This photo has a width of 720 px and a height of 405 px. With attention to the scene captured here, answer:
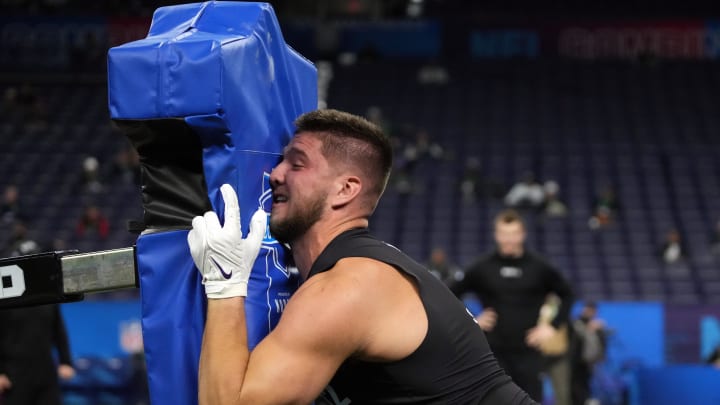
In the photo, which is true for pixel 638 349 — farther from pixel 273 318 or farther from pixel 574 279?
pixel 273 318

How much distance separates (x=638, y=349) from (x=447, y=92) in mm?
10689

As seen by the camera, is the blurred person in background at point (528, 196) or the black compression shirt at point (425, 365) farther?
the blurred person in background at point (528, 196)

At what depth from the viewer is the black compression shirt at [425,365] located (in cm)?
253

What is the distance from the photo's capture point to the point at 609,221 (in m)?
19.0

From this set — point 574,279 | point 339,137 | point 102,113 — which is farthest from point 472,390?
point 102,113

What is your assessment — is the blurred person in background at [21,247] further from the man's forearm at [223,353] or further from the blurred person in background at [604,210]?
the blurred person in background at [604,210]

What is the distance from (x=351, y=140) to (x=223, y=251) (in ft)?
1.66

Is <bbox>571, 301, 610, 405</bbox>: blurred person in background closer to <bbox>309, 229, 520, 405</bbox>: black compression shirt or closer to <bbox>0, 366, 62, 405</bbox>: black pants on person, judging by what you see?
<bbox>0, 366, 62, 405</bbox>: black pants on person

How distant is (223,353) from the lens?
242cm

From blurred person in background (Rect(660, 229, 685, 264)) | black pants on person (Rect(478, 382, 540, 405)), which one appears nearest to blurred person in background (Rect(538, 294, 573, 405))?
black pants on person (Rect(478, 382, 540, 405))

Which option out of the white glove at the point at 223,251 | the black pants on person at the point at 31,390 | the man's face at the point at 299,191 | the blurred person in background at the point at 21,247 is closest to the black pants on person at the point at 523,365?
the black pants on person at the point at 31,390

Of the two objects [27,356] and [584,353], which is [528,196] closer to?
[584,353]

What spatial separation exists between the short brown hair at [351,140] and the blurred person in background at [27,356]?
4.13 metres

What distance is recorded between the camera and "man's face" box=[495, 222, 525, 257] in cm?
746
